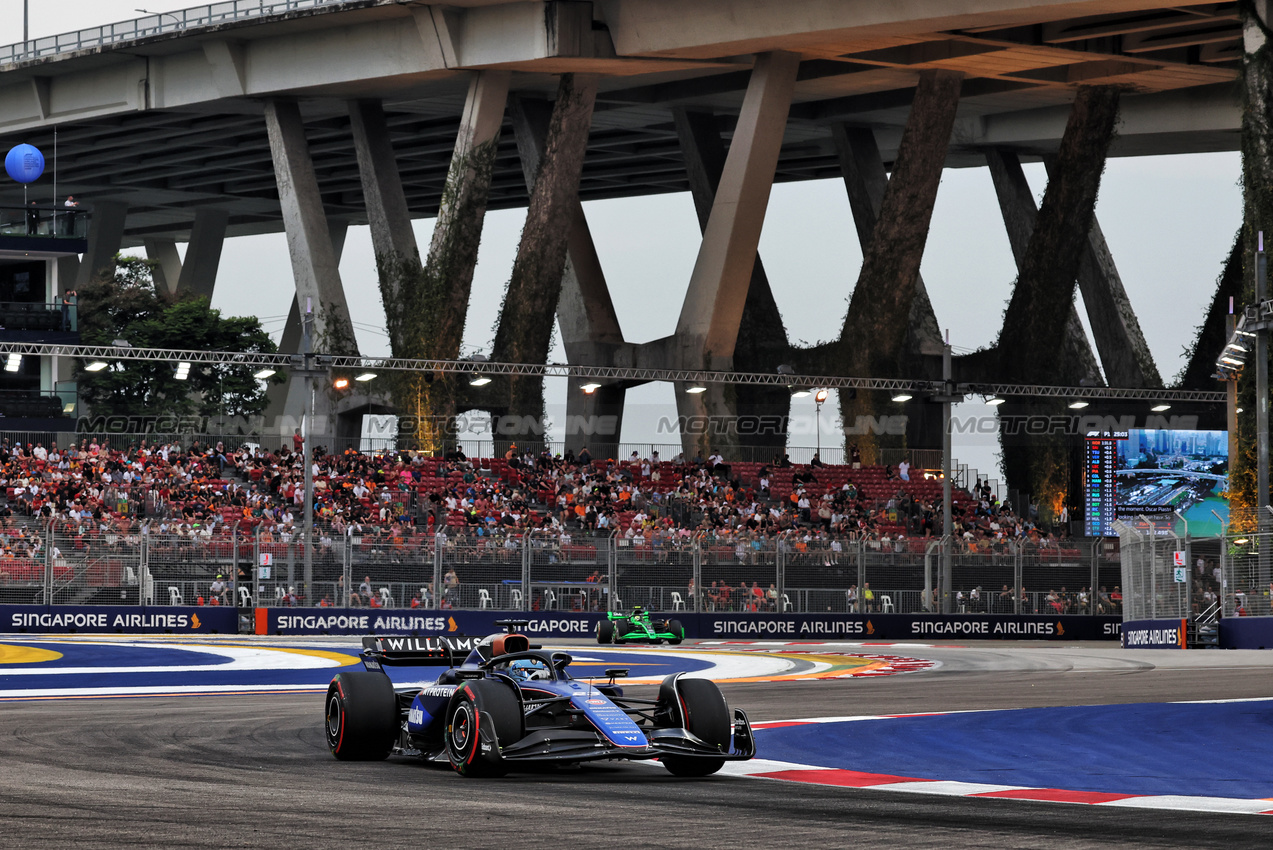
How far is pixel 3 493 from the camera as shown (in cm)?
4466

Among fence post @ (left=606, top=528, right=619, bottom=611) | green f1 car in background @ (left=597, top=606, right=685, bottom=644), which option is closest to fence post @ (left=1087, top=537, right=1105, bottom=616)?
fence post @ (left=606, top=528, right=619, bottom=611)

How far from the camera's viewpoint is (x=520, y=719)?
12.4 m

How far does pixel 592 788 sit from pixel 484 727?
3.25 feet

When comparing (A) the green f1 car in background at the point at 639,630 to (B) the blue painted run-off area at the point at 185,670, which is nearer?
(B) the blue painted run-off area at the point at 185,670

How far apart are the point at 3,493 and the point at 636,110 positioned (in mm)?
26010

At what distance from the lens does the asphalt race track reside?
931cm

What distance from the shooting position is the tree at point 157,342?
73000mm

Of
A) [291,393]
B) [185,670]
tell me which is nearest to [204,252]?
[291,393]

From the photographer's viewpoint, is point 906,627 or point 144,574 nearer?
point 144,574

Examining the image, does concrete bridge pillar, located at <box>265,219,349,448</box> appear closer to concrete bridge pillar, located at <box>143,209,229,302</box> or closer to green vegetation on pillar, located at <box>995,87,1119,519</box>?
concrete bridge pillar, located at <box>143,209,229,302</box>

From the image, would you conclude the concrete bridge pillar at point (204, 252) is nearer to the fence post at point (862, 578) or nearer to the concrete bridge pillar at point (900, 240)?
the concrete bridge pillar at point (900, 240)

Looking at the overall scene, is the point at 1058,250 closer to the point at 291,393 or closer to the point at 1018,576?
the point at 1018,576

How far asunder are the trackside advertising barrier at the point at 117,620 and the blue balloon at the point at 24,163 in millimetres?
20363

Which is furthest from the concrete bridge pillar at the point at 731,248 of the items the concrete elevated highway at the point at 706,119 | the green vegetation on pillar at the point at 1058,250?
the green vegetation on pillar at the point at 1058,250
